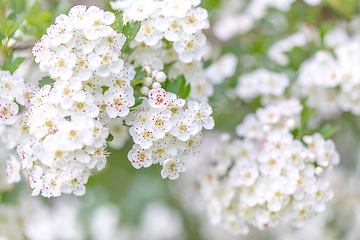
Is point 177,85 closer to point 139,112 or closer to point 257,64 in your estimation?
point 139,112

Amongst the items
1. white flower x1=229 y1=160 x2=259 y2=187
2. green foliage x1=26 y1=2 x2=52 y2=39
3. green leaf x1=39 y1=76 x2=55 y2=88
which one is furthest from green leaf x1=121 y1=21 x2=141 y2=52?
white flower x1=229 y1=160 x2=259 y2=187

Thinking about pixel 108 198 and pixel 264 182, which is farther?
pixel 108 198

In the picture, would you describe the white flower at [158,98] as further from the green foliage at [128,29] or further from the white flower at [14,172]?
the white flower at [14,172]

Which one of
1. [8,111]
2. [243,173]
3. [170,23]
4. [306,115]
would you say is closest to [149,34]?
[170,23]

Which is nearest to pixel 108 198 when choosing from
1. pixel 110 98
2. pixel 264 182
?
pixel 264 182

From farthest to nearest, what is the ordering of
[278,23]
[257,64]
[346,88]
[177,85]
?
[278,23] < [257,64] < [346,88] < [177,85]

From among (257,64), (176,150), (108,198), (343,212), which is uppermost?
(176,150)

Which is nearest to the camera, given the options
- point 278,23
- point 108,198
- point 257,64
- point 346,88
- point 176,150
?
point 176,150
